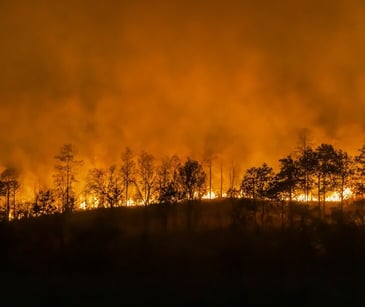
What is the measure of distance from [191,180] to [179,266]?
47.3m

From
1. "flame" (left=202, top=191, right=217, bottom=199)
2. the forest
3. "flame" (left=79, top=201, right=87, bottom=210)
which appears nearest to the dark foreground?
the forest

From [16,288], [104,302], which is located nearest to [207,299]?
[104,302]

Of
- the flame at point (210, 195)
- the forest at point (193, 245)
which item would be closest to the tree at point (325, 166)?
the forest at point (193, 245)

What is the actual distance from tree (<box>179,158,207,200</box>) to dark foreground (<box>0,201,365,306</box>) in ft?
92.6

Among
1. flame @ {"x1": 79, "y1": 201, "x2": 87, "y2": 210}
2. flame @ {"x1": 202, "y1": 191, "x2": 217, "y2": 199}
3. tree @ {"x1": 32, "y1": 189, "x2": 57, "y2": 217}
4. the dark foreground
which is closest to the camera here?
the dark foreground

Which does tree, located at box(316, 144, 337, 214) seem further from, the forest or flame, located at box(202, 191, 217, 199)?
flame, located at box(202, 191, 217, 199)

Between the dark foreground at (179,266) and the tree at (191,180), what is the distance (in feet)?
92.6

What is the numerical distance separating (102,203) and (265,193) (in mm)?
24330

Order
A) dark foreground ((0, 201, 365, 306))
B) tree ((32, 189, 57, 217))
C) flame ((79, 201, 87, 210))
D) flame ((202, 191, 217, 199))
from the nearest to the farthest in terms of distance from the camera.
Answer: dark foreground ((0, 201, 365, 306)) → tree ((32, 189, 57, 217)) → flame ((79, 201, 87, 210)) → flame ((202, 191, 217, 199))

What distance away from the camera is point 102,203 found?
81562 mm

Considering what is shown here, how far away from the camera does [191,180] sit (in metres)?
87.8

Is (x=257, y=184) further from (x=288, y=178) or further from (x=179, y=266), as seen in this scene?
(x=179, y=266)

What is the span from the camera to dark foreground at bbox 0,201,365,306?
74.8 ft

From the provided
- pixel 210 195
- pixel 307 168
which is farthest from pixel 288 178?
pixel 210 195
